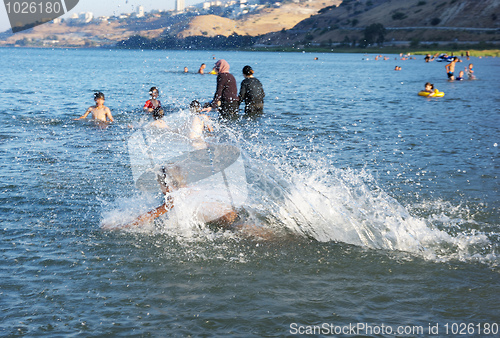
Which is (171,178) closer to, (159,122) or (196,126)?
(196,126)

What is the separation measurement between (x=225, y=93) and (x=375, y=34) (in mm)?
127339

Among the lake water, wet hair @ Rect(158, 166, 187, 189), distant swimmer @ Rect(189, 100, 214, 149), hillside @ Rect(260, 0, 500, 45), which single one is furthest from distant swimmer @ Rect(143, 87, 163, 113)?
hillside @ Rect(260, 0, 500, 45)

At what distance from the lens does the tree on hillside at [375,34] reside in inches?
5151

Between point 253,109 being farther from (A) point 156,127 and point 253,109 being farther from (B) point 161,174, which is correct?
(B) point 161,174

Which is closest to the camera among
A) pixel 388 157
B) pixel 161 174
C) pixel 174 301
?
Answer: pixel 174 301

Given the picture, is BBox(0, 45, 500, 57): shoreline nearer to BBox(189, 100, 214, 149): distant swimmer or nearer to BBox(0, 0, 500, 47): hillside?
BBox(0, 0, 500, 47): hillside

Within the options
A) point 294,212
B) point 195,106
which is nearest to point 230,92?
point 195,106

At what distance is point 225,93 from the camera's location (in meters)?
15.9

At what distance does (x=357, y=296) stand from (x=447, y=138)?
10529 millimetres

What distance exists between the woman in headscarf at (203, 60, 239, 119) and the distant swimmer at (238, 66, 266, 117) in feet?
1.28

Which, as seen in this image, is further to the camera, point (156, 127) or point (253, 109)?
point (253, 109)

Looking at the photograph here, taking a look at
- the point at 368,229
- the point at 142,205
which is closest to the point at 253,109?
the point at 142,205

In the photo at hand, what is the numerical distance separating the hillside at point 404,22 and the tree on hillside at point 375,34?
3.27 meters

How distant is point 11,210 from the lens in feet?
25.0
